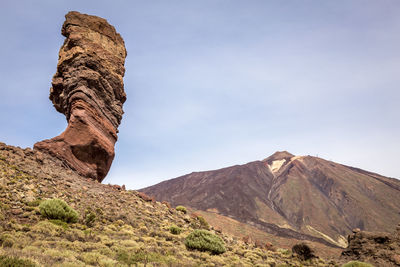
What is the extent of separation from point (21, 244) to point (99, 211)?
21.6ft

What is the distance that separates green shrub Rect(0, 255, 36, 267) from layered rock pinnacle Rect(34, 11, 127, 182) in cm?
1393

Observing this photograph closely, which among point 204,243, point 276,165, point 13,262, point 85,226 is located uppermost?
point 276,165

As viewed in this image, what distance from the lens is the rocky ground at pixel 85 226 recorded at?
8.62 meters

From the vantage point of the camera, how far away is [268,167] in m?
185

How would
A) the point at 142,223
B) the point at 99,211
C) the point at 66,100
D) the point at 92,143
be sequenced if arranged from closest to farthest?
the point at 99,211
the point at 142,223
the point at 92,143
the point at 66,100

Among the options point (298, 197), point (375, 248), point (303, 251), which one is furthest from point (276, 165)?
point (375, 248)

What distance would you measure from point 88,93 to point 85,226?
12854 millimetres

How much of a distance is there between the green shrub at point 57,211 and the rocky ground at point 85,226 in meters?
0.34

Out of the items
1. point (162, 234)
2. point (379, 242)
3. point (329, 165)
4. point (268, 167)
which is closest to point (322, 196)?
point (329, 165)

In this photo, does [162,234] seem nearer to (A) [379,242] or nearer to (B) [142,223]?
(B) [142,223]

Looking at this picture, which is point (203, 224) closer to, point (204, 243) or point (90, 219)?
point (204, 243)

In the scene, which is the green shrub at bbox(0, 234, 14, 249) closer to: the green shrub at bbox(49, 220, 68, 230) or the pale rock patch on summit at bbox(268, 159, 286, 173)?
the green shrub at bbox(49, 220, 68, 230)

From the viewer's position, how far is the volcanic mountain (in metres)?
99.2

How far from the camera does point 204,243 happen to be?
1465cm
